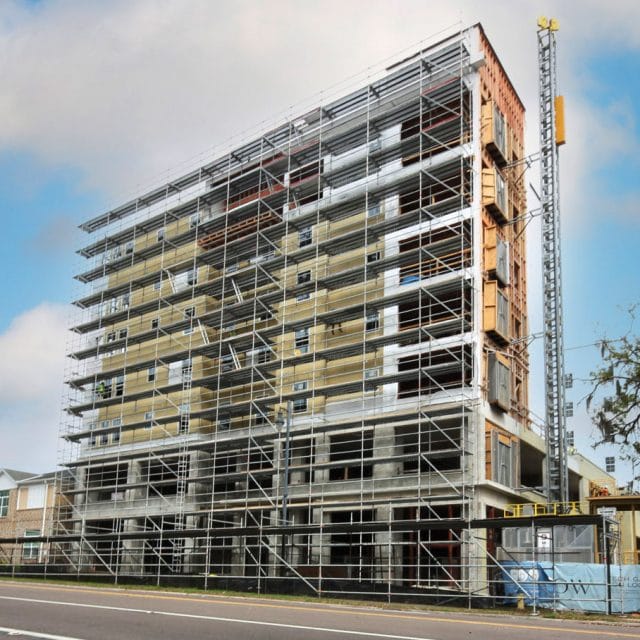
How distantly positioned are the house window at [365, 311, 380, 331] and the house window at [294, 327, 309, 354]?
3779 mm

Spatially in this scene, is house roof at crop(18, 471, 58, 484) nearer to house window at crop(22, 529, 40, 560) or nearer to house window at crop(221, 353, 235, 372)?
house window at crop(22, 529, 40, 560)

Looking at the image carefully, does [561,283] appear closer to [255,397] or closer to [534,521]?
[255,397]

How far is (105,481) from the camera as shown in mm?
54000

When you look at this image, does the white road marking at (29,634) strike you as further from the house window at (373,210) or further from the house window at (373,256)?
the house window at (373,210)

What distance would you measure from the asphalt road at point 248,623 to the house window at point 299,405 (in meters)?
23.0

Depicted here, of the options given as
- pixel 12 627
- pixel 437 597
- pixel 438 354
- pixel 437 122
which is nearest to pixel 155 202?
pixel 437 122

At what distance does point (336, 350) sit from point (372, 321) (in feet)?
9.37

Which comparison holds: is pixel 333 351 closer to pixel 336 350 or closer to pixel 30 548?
pixel 336 350

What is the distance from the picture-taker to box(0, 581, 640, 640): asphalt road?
13484mm

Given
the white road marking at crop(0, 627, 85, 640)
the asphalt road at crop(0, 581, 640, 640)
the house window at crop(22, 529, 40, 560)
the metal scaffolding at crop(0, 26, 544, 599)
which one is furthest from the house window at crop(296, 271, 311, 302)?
the white road marking at crop(0, 627, 85, 640)

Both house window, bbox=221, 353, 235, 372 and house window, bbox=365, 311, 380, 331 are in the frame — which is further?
house window, bbox=221, 353, 235, 372

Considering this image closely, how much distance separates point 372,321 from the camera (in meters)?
42.9

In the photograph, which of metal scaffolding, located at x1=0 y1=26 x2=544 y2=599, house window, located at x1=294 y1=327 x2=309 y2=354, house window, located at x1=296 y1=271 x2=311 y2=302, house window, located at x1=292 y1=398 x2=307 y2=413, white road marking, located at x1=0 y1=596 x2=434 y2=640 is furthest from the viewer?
house window, located at x1=296 y1=271 x2=311 y2=302

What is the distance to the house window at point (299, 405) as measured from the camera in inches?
1768
